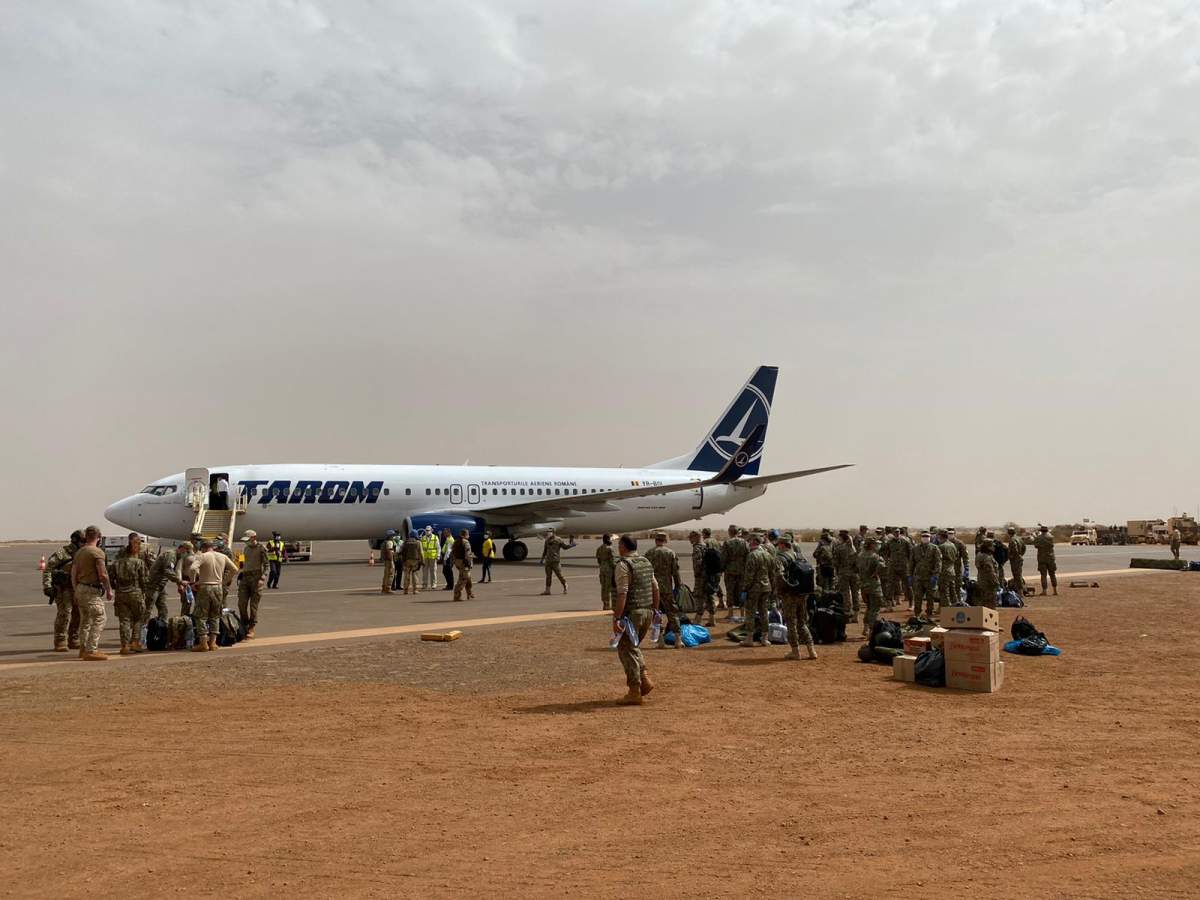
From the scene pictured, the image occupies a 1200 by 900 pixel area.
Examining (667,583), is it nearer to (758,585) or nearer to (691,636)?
(691,636)

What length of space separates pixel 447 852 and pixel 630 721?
3.76m

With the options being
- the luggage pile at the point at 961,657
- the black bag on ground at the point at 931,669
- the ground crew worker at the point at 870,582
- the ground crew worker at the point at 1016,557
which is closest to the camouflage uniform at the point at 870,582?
the ground crew worker at the point at 870,582

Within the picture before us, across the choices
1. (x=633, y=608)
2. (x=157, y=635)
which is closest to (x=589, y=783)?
(x=633, y=608)

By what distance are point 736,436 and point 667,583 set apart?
102 feet

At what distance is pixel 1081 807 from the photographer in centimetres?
604

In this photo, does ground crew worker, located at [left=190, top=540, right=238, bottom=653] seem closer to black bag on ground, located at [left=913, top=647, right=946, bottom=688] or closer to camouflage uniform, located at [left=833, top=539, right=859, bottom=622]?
black bag on ground, located at [left=913, top=647, right=946, bottom=688]

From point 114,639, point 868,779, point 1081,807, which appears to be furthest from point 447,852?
point 114,639

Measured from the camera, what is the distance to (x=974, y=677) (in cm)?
1040

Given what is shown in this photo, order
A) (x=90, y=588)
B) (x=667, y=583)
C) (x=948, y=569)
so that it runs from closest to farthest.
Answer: (x=90, y=588) → (x=667, y=583) → (x=948, y=569)

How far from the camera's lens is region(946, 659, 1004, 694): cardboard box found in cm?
1030

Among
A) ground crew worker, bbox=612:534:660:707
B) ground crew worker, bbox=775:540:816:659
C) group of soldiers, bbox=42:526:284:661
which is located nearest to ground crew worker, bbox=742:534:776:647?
ground crew worker, bbox=775:540:816:659

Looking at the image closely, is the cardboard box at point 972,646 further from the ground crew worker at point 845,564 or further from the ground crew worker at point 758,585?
the ground crew worker at point 845,564

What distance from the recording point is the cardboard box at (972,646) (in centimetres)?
1030

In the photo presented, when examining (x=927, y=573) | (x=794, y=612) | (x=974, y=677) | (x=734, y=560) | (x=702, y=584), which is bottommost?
(x=974, y=677)
